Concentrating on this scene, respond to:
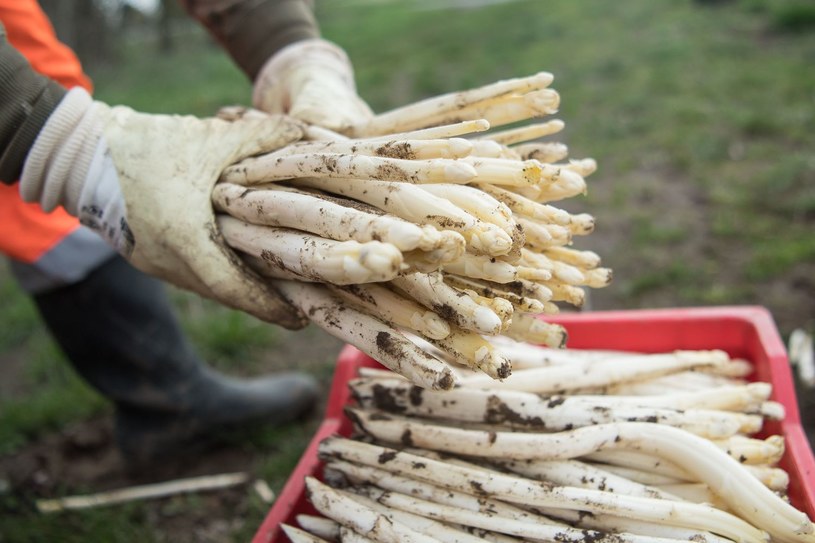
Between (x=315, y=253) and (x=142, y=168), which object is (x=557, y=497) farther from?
(x=142, y=168)

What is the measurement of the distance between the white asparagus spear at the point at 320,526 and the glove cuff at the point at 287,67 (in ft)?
3.89

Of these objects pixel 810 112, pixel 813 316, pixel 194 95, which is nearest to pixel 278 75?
pixel 813 316

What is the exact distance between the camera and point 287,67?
2.12 metres

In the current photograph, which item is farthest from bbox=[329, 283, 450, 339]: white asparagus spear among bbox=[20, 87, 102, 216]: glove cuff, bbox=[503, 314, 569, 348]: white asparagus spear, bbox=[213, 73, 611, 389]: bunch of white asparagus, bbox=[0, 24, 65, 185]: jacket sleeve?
bbox=[0, 24, 65, 185]: jacket sleeve

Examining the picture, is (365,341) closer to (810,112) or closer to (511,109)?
(511,109)

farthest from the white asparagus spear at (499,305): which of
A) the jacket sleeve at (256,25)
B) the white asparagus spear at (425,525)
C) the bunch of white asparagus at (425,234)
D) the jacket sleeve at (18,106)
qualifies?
the jacket sleeve at (256,25)

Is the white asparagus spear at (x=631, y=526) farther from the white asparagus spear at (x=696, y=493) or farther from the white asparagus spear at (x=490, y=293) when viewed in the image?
the white asparagus spear at (x=490, y=293)

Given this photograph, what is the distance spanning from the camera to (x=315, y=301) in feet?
4.49

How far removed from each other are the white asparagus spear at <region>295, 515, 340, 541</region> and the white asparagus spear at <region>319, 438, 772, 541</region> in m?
0.15

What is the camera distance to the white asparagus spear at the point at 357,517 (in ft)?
4.25

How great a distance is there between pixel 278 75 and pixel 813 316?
226 centimetres

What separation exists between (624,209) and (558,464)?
271 centimetres

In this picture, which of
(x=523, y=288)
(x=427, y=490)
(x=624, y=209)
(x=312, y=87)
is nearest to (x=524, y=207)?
(x=523, y=288)

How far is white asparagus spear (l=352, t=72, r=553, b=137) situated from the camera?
1489 mm
